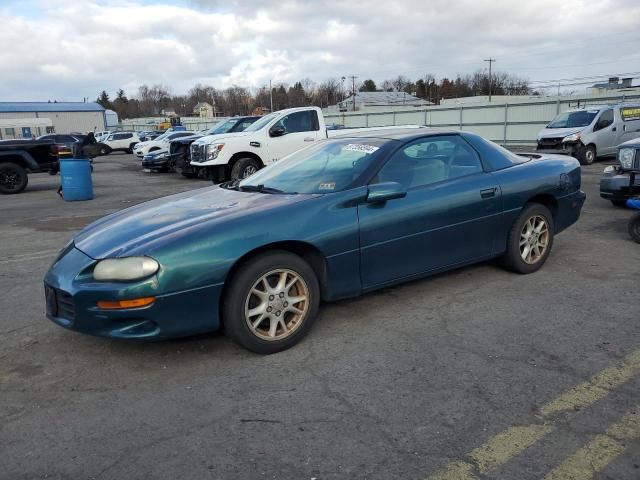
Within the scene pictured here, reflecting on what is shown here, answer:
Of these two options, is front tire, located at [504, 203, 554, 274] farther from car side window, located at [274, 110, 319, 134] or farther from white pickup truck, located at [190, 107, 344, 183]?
car side window, located at [274, 110, 319, 134]

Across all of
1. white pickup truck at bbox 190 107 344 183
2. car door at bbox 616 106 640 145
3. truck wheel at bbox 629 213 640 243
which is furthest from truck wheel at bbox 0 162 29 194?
car door at bbox 616 106 640 145

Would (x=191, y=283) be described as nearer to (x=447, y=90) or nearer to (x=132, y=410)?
(x=132, y=410)

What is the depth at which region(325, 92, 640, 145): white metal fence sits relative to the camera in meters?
22.5

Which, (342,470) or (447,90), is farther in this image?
(447,90)

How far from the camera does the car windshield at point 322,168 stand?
4098 mm

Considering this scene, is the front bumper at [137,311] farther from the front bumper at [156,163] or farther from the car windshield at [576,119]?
the front bumper at [156,163]

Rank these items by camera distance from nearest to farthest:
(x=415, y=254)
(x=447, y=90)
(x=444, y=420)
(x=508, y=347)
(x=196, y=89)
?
1. (x=444, y=420)
2. (x=508, y=347)
3. (x=415, y=254)
4. (x=447, y=90)
5. (x=196, y=89)

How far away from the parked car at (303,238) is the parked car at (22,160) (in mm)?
11404

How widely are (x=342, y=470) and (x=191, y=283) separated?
1473 mm

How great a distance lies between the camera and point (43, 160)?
46.8 feet

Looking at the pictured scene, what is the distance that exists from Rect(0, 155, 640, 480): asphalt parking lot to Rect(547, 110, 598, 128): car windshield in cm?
1303

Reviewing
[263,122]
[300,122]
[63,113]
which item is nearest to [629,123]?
[300,122]

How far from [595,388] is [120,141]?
39.0 m

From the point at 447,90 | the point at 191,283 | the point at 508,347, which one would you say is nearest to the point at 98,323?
the point at 191,283
